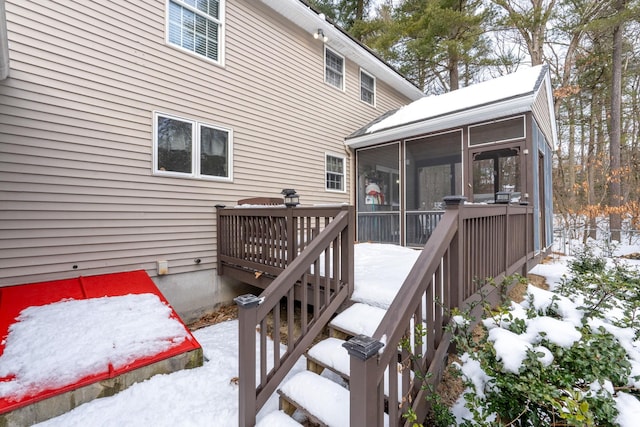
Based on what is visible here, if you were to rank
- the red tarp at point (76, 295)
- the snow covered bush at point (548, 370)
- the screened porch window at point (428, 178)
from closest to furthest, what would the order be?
the snow covered bush at point (548, 370)
the red tarp at point (76, 295)
the screened porch window at point (428, 178)

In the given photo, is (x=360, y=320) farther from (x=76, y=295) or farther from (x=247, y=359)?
(x=76, y=295)

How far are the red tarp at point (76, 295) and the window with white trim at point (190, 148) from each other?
1749mm

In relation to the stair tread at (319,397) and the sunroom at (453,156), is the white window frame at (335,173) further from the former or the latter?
the stair tread at (319,397)

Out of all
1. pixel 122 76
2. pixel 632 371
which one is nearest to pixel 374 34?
pixel 122 76

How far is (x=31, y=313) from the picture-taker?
2.94 meters

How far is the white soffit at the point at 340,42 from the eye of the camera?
6.14 meters

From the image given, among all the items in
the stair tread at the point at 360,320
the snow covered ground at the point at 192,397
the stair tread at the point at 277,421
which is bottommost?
the snow covered ground at the point at 192,397

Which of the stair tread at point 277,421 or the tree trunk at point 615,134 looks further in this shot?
the tree trunk at point 615,134

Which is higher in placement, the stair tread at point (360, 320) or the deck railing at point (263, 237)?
the deck railing at point (263, 237)

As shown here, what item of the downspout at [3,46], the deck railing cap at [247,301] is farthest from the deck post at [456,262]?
the downspout at [3,46]

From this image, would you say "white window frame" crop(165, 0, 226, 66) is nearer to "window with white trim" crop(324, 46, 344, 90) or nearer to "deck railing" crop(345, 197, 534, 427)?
"window with white trim" crop(324, 46, 344, 90)

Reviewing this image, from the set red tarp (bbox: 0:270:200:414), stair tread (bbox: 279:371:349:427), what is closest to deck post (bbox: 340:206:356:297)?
stair tread (bbox: 279:371:349:427)

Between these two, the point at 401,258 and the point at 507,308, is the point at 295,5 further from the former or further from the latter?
the point at 507,308

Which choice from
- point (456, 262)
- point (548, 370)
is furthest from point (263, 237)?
point (548, 370)
